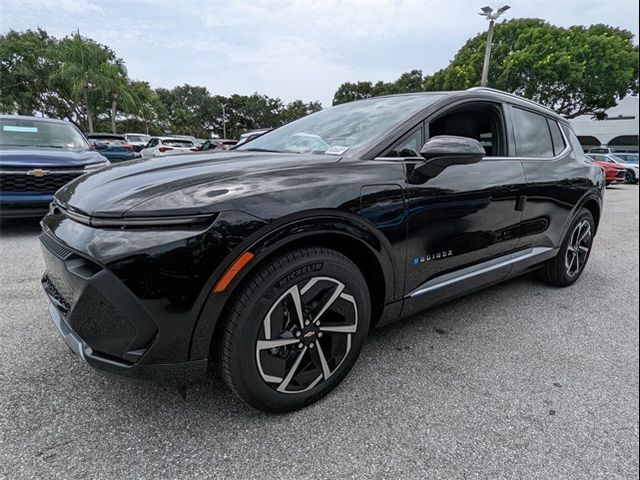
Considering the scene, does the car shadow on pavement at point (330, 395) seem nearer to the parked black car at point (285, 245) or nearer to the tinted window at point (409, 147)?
the parked black car at point (285, 245)

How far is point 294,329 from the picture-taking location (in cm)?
158

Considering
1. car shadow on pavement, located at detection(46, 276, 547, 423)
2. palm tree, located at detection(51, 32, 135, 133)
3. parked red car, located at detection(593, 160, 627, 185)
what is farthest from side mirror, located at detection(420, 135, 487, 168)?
parked red car, located at detection(593, 160, 627, 185)

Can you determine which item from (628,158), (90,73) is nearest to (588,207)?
(90,73)

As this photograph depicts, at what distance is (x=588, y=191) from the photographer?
3.24 meters

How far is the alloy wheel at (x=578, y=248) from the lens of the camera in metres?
3.29

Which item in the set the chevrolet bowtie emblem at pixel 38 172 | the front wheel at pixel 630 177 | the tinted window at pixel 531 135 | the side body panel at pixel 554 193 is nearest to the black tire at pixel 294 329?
the side body panel at pixel 554 193

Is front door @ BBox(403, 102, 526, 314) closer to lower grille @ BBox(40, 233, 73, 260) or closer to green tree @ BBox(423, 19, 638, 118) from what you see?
lower grille @ BBox(40, 233, 73, 260)

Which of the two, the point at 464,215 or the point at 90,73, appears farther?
the point at 90,73

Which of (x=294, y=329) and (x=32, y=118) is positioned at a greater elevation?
(x=32, y=118)

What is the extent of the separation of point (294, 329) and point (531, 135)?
244cm

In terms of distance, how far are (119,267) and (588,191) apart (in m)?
3.70

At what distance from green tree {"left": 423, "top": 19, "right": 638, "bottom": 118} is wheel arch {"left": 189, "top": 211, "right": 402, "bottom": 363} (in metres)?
23.7

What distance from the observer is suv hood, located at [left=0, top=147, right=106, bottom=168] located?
407 cm

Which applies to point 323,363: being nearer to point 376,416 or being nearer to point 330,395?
point 330,395
